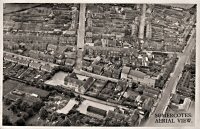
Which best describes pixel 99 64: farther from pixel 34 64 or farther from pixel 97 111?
pixel 34 64

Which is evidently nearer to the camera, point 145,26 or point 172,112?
point 172,112

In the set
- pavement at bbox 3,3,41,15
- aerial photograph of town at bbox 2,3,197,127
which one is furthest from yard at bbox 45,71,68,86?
pavement at bbox 3,3,41,15

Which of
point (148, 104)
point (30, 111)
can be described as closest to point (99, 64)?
point (148, 104)

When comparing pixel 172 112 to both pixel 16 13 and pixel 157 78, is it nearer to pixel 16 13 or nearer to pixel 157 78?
pixel 157 78

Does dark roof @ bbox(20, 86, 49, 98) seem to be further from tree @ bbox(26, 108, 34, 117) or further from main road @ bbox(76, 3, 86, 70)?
main road @ bbox(76, 3, 86, 70)

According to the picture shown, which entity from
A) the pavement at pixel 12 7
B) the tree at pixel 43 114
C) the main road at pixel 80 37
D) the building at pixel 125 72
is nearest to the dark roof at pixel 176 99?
the building at pixel 125 72

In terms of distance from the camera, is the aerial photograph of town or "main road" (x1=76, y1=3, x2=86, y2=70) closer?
the aerial photograph of town

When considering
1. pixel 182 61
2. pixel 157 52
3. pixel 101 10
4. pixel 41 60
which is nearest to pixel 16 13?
pixel 41 60

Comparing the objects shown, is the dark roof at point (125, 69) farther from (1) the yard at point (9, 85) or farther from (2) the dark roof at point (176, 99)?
(1) the yard at point (9, 85)
